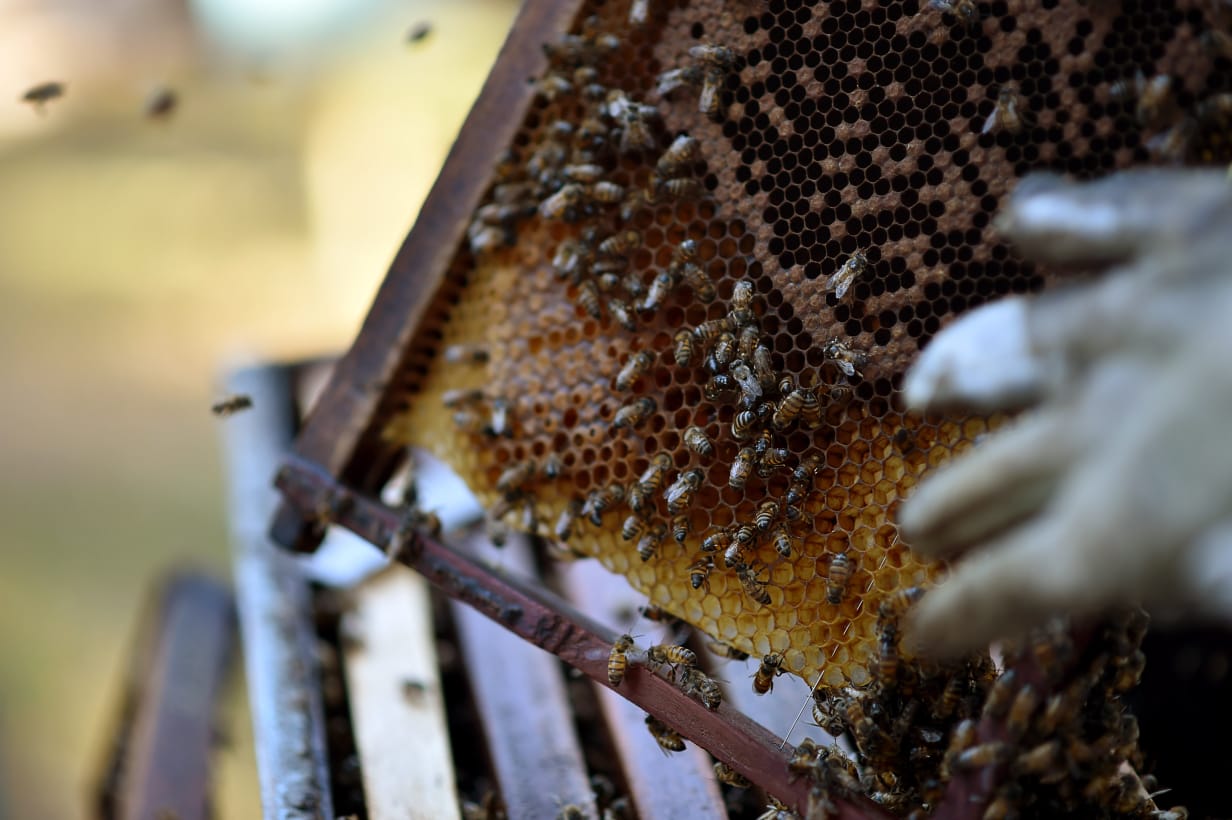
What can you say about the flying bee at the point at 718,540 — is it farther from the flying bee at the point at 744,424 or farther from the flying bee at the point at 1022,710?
the flying bee at the point at 1022,710

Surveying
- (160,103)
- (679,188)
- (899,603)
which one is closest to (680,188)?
(679,188)

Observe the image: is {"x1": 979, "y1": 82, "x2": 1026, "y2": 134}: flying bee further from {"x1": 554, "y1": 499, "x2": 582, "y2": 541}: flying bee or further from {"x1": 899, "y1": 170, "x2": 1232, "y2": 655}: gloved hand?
{"x1": 554, "y1": 499, "x2": 582, "y2": 541}: flying bee

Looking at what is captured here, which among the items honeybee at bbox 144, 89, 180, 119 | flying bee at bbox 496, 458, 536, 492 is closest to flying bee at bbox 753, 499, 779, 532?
flying bee at bbox 496, 458, 536, 492

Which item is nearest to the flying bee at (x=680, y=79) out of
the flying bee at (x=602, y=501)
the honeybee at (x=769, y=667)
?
the flying bee at (x=602, y=501)

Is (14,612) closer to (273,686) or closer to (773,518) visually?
(273,686)

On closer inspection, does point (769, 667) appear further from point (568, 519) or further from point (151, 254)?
point (151, 254)
